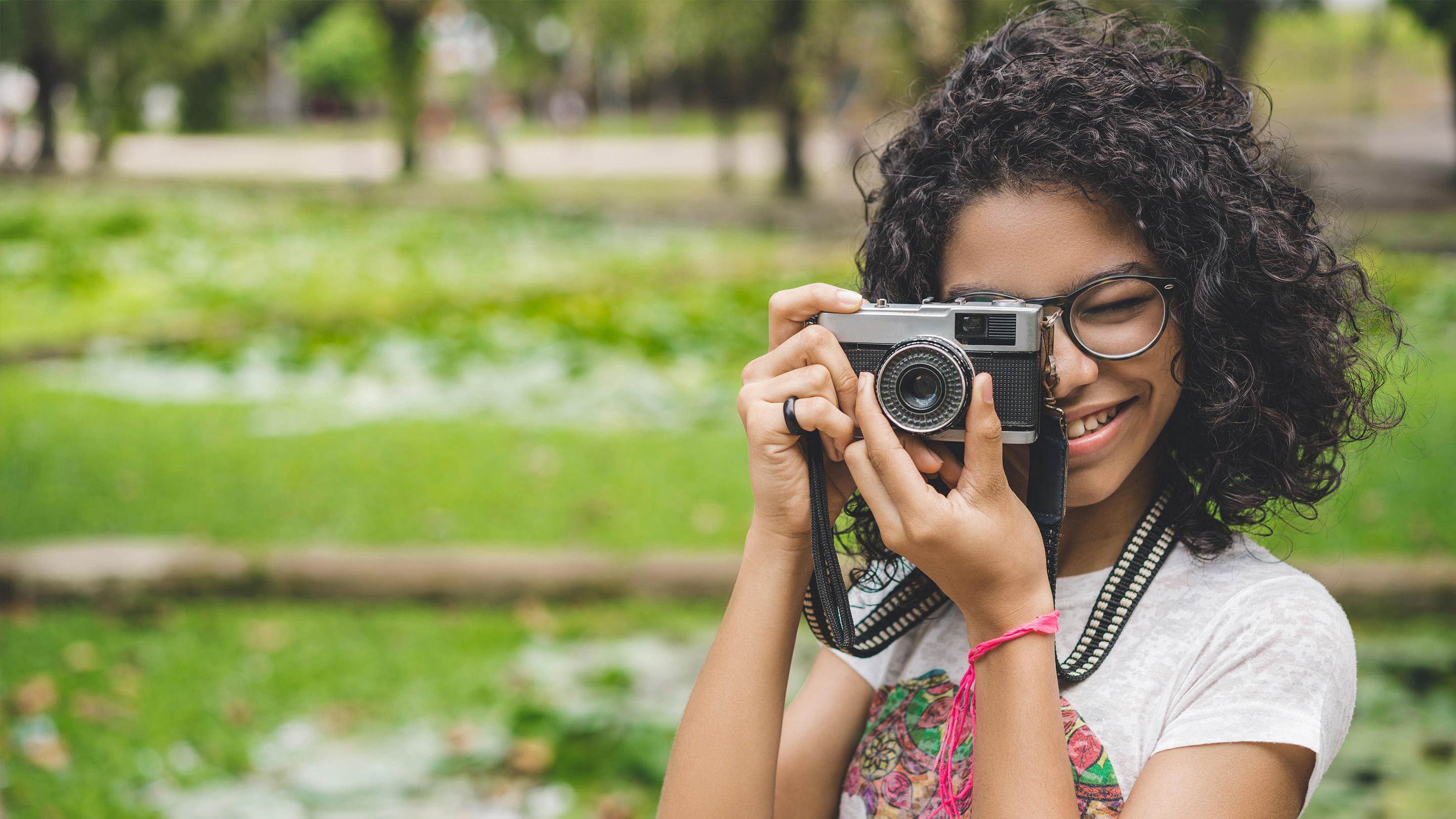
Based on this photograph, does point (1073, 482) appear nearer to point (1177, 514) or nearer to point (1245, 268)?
point (1177, 514)

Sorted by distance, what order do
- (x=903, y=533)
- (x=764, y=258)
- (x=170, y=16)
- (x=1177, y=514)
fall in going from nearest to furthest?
1. (x=903, y=533)
2. (x=1177, y=514)
3. (x=764, y=258)
4. (x=170, y=16)

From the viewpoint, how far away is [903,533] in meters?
1.13

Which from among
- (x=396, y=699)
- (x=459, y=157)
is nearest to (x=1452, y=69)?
(x=396, y=699)

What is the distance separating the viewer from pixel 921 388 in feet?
3.83

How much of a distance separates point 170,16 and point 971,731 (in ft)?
56.2

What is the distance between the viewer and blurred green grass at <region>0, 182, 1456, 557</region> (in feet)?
14.0

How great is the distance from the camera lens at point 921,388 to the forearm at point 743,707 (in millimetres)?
210

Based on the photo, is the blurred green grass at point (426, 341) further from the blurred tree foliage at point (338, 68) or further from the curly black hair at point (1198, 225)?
the blurred tree foliage at point (338, 68)

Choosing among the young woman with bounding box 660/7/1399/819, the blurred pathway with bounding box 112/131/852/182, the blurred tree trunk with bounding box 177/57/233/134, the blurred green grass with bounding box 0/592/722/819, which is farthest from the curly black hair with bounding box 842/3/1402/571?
the blurred tree trunk with bounding box 177/57/233/134

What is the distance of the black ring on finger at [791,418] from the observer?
4.01 feet

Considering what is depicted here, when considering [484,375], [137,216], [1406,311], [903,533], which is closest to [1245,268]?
[903,533]

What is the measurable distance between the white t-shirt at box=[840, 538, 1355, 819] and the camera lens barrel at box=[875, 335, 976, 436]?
0.26m

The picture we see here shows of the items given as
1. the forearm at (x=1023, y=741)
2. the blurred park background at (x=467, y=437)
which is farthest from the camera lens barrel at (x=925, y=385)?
the blurred park background at (x=467, y=437)

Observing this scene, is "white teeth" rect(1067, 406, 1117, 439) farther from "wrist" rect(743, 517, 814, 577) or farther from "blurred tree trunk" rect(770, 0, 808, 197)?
"blurred tree trunk" rect(770, 0, 808, 197)
